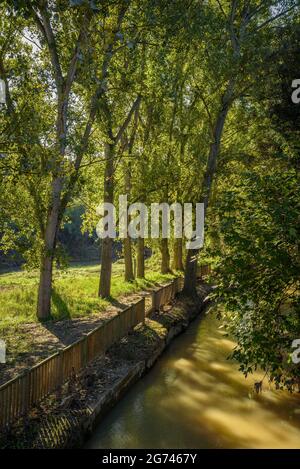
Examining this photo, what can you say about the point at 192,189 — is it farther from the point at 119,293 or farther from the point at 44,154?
the point at 44,154

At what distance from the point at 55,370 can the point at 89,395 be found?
46.5 inches

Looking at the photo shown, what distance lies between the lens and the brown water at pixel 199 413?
409 inches

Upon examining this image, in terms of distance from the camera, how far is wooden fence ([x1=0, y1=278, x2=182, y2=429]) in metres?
8.85

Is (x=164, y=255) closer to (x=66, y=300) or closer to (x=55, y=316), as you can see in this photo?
(x=66, y=300)

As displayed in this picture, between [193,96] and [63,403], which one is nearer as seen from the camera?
[63,403]

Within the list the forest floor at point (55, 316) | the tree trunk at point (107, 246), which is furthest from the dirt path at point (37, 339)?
the tree trunk at point (107, 246)

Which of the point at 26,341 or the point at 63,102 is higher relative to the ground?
the point at 63,102

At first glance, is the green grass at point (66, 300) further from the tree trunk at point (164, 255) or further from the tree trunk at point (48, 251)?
the tree trunk at point (164, 255)

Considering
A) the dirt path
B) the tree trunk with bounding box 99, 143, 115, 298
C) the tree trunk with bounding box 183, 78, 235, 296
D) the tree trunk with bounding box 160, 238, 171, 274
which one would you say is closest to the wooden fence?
the dirt path

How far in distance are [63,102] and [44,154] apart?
3.38 metres

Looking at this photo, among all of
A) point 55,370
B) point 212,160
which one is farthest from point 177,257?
point 55,370

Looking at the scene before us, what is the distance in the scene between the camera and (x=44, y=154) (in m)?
12.5
